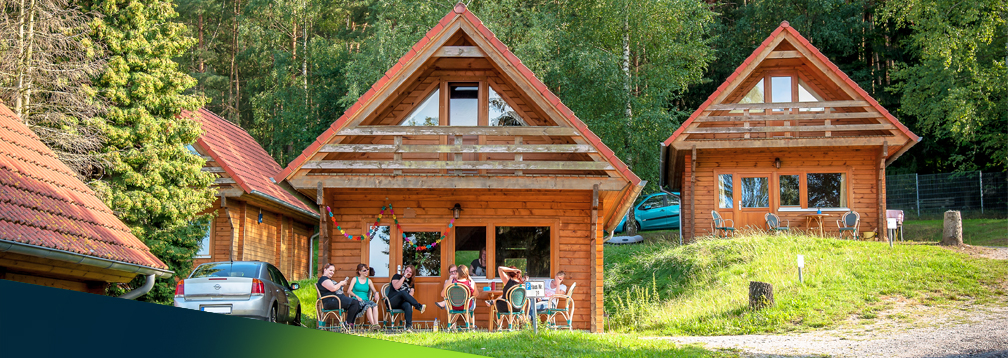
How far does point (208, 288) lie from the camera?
1185cm

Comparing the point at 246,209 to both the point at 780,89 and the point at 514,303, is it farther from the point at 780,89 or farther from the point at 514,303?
the point at 780,89

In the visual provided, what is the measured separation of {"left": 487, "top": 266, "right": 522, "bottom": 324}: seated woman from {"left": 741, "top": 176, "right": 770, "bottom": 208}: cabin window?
10.5 meters

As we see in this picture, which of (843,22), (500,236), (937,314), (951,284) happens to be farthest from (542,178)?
(843,22)

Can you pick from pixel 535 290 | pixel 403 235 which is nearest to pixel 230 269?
pixel 403 235

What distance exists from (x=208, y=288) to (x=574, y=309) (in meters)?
6.34

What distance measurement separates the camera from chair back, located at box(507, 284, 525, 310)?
12.9 metres

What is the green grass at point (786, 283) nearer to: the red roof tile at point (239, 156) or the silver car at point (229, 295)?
the silver car at point (229, 295)

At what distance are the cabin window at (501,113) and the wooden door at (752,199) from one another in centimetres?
973

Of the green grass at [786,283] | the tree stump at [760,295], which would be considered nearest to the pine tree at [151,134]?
the green grass at [786,283]

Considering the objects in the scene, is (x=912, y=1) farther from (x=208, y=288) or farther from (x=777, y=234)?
(x=208, y=288)

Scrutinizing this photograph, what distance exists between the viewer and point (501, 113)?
1527cm

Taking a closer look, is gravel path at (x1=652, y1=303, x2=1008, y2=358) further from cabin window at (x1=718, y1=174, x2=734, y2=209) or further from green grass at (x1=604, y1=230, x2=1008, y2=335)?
cabin window at (x1=718, y1=174, x2=734, y2=209)

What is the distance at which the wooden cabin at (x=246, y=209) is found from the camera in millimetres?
20688

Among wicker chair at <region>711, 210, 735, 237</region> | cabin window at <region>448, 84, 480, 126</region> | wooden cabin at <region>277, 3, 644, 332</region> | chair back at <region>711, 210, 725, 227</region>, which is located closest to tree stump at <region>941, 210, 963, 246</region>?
wicker chair at <region>711, 210, 735, 237</region>
